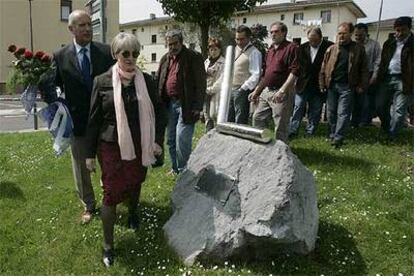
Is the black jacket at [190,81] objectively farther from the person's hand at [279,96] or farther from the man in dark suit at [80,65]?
the man in dark suit at [80,65]

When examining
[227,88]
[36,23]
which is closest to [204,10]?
[227,88]

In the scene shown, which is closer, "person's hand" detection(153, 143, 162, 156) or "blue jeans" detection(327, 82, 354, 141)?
"person's hand" detection(153, 143, 162, 156)

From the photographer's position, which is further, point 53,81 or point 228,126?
point 53,81

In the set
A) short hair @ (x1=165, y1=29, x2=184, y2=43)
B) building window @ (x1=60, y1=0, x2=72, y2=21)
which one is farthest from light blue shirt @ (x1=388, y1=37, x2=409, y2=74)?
building window @ (x1=60, y1=0, x2=72, y2=21)

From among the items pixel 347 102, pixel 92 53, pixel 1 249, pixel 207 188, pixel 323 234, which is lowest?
pixel 1 249

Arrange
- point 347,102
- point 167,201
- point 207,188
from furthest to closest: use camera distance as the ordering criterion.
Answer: point 347,102 → point 167,201 → point 207,188

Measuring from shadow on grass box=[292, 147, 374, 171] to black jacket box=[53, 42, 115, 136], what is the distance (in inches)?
131

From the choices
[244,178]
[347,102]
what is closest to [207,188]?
[244,178]

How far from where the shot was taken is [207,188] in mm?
4469

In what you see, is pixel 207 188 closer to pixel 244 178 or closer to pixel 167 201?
pixel 244 178

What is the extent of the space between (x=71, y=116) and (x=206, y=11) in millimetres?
6031

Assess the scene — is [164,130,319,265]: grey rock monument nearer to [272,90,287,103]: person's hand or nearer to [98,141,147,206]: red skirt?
[98,141,147,206]: red skirt

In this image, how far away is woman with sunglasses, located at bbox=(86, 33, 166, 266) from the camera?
4.07 metres

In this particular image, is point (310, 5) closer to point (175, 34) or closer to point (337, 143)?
point (337, 143)
